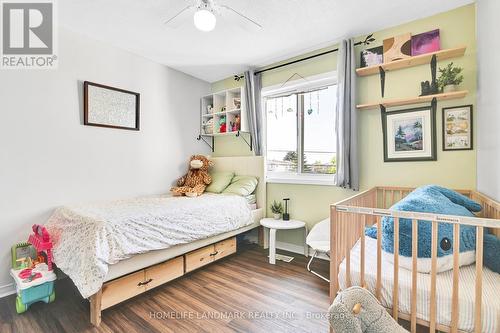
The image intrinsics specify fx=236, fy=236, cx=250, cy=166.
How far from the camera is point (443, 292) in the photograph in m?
1.13

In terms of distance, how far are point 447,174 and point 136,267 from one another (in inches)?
109

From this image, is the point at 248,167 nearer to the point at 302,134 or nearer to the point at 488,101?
the point at 302,134

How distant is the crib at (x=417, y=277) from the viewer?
105 centimetres

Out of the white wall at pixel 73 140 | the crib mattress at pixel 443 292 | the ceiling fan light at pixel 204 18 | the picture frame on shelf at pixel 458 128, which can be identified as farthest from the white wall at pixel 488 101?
the white wall at pixel 73 140

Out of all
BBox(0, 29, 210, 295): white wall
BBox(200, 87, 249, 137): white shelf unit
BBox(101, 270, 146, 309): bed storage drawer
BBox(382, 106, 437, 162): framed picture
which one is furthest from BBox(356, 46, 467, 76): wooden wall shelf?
BBox(101, 270, 146, 309): bed storage drawer

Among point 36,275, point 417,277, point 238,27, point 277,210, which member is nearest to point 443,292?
point 417,277

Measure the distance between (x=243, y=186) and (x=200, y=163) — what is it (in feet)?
2.30

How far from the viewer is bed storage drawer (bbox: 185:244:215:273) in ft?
7.64

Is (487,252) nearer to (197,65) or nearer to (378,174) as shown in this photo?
(378,174)

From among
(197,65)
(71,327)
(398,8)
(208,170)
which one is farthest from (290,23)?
(71,327)

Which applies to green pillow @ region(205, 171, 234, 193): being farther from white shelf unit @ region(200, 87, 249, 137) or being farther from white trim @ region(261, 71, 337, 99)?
white trim @ region(261, 71, 337, 99)

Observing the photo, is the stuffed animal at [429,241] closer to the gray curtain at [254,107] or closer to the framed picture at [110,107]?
the gray curtain at [254,107]

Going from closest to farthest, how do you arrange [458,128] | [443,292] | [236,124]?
1. [443,292]
2. [458,128]
3. [236,124]

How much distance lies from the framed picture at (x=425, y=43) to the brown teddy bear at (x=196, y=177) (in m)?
2.66
